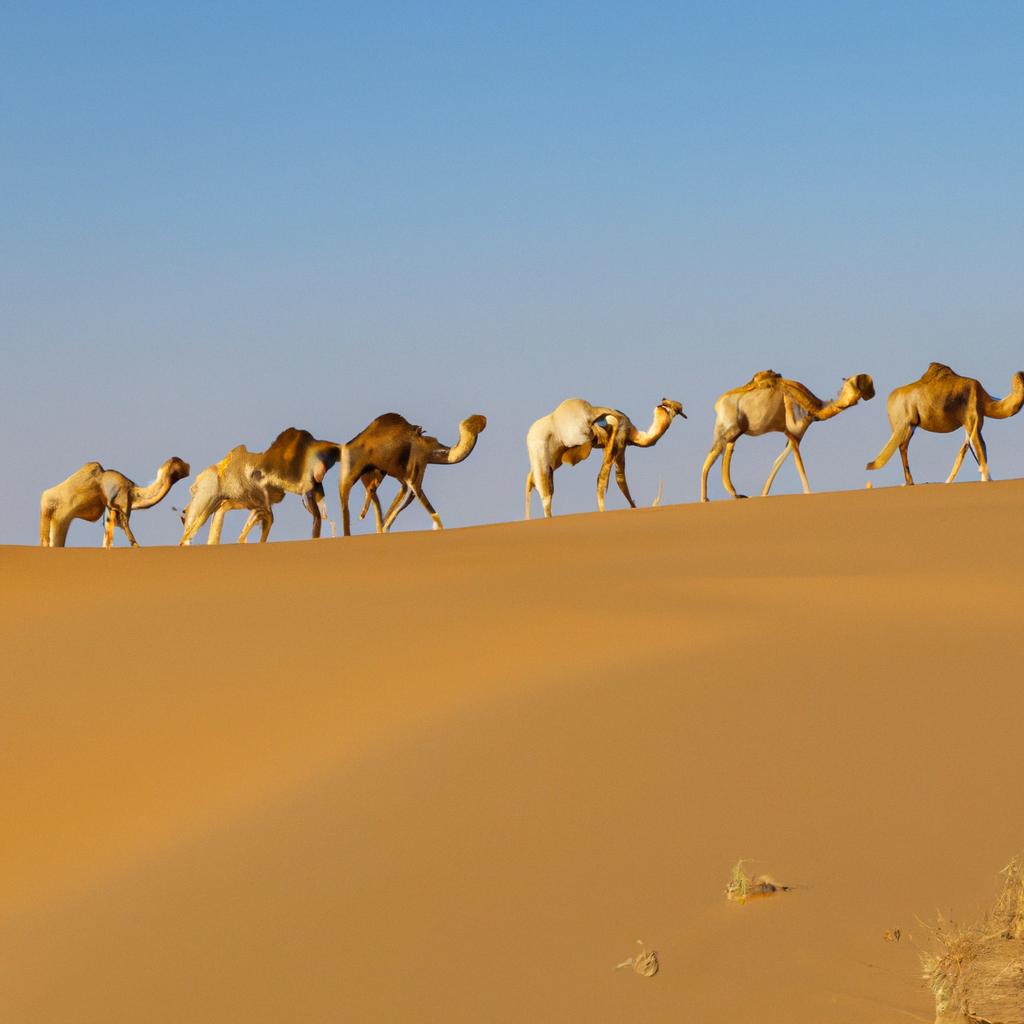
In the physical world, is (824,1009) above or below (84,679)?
below

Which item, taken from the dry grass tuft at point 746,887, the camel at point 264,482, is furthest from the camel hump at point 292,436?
the dry grass tuft at point 746,887

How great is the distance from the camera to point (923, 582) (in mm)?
11305

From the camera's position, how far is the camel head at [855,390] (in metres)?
21.2

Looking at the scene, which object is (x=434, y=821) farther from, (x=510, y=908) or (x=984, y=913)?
(x=984, y=913)

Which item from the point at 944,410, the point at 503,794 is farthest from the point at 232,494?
the point at 503,794

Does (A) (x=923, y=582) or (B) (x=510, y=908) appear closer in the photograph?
(B) (x=510, y=908)

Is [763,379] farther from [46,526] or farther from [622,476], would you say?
[46,526]

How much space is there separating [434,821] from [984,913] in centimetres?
221

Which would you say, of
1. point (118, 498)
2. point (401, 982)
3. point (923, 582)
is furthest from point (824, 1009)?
point (118, 498)

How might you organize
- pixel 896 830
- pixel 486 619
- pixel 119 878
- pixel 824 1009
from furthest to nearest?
pixel 486 619, pixel 119 878, pixel 896 830, pixel 824 1009

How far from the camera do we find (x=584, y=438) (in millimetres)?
21594

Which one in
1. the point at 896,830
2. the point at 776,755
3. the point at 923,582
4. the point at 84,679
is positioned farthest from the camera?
the point at 923,582

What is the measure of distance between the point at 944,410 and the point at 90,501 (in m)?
11.1

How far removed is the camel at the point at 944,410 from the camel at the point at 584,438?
2.78m
